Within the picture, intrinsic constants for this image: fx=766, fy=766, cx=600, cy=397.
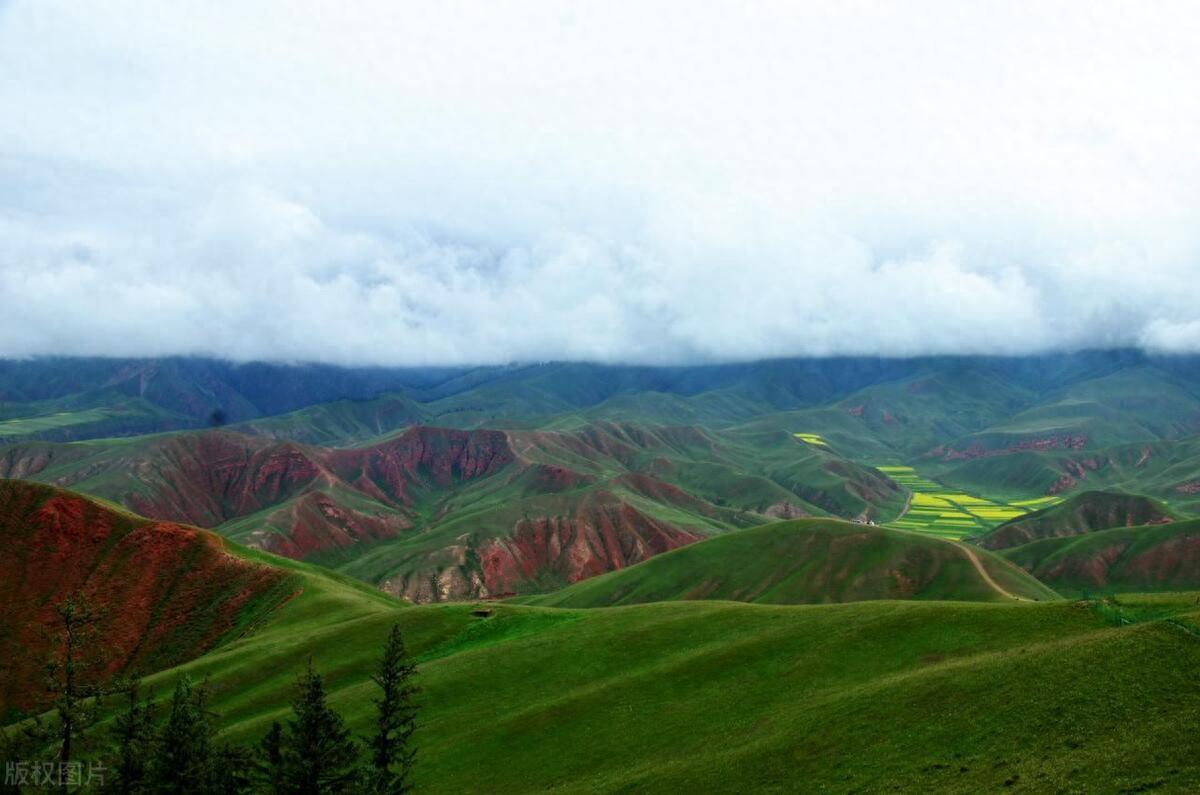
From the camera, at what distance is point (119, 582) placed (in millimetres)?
127000

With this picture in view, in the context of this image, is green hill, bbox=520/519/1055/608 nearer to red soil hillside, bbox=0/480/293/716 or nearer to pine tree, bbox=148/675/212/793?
red soil hillside, bbox=0/480/293/716

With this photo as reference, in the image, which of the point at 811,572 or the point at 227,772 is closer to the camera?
the point at 227,772

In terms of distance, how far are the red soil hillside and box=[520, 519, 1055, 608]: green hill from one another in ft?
235

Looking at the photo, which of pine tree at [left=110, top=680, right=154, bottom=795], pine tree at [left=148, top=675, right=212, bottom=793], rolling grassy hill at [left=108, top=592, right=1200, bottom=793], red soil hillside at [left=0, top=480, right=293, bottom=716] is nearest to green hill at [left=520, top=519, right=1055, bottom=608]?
red soil hillside at [left=0, top=480, right=293, bottom=716]

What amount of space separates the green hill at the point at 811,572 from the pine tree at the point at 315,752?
131m

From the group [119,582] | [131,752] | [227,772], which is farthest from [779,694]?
[119,582]

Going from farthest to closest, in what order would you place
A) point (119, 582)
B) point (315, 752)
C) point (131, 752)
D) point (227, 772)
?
1. point (119, 582)
2. point (227, 772)
3. point (131, 752)
4. point (315, 752)

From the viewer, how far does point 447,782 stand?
55.2 m

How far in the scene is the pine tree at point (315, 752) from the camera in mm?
40938

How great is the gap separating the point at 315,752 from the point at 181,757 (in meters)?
9.06

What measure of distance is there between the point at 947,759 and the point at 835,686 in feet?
50.4

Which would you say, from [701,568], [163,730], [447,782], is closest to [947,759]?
[447,782]

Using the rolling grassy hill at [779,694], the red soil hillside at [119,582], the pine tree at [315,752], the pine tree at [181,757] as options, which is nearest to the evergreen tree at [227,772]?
the pine tree at [181,757]

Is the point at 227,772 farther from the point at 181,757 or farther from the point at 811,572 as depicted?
the point at 811,572
